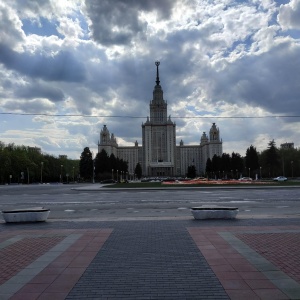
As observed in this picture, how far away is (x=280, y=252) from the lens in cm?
857

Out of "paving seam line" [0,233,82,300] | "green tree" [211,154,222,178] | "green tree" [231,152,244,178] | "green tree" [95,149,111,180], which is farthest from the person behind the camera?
"green tree" [211,154,222,178]

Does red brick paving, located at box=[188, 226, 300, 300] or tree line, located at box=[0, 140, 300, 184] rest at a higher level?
tree line, located at box=[0, 140, 300, 184]

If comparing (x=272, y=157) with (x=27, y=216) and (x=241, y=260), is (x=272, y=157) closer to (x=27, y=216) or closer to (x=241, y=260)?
(x=27, y=216)

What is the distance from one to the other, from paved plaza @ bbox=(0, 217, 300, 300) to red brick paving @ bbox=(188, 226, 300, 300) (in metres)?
0.01

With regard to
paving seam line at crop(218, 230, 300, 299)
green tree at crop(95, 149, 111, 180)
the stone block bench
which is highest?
green tree at crop(95, 149, 111, 180)

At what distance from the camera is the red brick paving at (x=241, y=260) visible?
5.83 metres

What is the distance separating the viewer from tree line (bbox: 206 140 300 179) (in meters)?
124

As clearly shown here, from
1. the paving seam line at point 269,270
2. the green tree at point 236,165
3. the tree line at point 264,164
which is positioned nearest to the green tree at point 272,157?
the tree line at point 264,164

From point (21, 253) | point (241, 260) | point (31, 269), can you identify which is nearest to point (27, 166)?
point (21, 253)

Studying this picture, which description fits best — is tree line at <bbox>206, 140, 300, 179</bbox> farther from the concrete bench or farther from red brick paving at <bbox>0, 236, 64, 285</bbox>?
red brick paving at <bbox>0, 236, 64, 285</bbox>

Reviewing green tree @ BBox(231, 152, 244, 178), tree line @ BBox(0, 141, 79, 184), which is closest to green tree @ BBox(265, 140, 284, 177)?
green tree @ BBox(231, 152, 244, 178)

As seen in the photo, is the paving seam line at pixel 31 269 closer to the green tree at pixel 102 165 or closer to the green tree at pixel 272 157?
the green tree at pixel 102 165

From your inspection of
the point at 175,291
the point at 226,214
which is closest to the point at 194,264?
the point at 175,291

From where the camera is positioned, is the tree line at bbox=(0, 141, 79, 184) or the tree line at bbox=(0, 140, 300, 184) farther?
the tree line at bbox=(0, 140, 300, 184)
